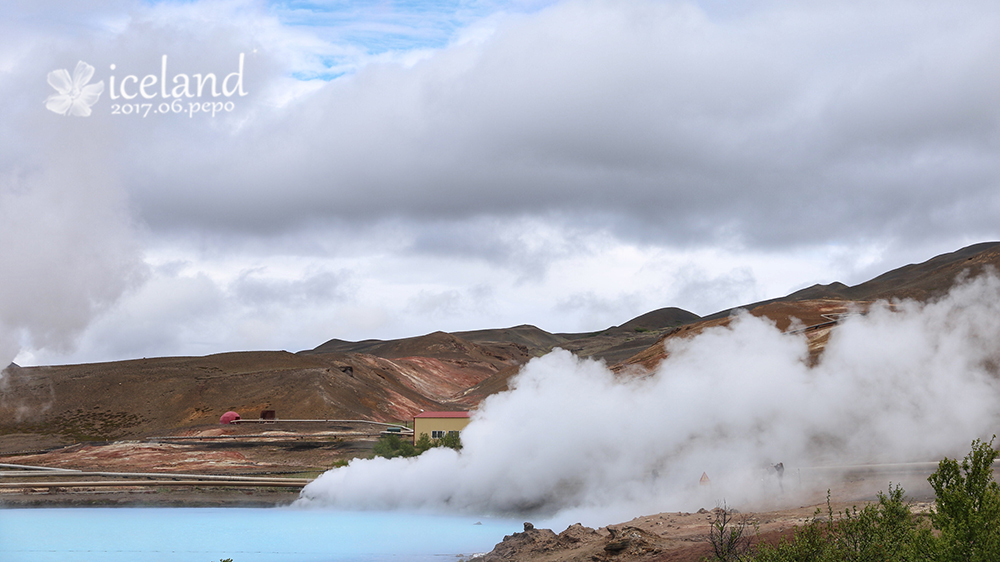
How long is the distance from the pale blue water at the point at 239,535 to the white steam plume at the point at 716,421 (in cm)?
266

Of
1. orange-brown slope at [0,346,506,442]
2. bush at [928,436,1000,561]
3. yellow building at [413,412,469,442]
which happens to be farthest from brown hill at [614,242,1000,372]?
bush at [928,436,1000,561]

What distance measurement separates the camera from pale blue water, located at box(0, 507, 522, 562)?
33.1 metres

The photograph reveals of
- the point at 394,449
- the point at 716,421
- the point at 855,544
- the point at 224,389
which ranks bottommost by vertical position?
the point at 394,449

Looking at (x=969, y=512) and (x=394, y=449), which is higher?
(x=969, y=512)

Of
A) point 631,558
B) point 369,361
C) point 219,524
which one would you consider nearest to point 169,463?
point 219,524

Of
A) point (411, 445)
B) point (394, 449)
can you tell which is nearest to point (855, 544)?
point (411, 445)

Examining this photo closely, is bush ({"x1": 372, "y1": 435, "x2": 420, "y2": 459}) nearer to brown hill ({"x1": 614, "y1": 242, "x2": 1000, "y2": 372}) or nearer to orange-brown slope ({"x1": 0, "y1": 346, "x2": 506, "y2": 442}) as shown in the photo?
brown hill ({"x1": 614, "y1": 242, "x2": 1000, "y2": 372})

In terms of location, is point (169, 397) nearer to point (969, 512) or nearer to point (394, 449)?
point (394, 449)

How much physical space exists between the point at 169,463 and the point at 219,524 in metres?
29.8

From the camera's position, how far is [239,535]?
38312 millimetres

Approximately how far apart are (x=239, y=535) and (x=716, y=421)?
22831 mm

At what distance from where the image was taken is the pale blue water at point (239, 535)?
33125mm

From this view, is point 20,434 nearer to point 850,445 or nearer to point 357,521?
point 357,521

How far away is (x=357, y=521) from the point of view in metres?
41.1
